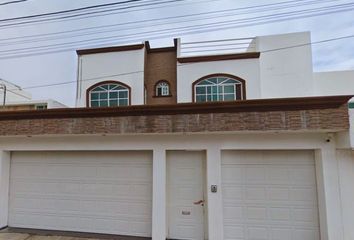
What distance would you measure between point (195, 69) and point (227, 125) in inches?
327

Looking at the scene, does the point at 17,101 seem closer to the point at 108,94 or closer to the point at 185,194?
the point at 108,94

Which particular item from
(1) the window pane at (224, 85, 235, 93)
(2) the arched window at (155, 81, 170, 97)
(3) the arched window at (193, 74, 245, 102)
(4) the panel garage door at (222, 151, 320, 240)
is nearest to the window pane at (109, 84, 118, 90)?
(2) the arched window at (155, 81, 170, 97)

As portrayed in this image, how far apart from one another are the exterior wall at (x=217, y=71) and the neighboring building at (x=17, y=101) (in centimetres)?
1124

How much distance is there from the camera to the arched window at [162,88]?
14.2m

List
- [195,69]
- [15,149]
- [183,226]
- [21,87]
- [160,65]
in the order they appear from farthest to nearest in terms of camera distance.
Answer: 1. [21,87]
2. [160,65]
3. [195,69]
4. [15,149]
5. [183,226]

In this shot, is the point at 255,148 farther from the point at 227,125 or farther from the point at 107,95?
the point at 107,95

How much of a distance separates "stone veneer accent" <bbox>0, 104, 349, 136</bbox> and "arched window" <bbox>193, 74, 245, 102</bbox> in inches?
290

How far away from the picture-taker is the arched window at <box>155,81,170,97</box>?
559 inches

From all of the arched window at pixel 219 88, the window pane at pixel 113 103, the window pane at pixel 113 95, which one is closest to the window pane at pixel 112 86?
the window pane at pixel 113 95

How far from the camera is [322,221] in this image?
5.50 m

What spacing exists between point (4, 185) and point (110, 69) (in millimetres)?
8414

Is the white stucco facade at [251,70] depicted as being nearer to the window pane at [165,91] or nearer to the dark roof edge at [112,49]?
the dark roof edge at [112,49]

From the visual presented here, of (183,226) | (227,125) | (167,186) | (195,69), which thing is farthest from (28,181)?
(195,69)

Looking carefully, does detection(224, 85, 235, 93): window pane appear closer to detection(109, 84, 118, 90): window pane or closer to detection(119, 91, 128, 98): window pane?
detection(119, 91, 128, 98): window pane
